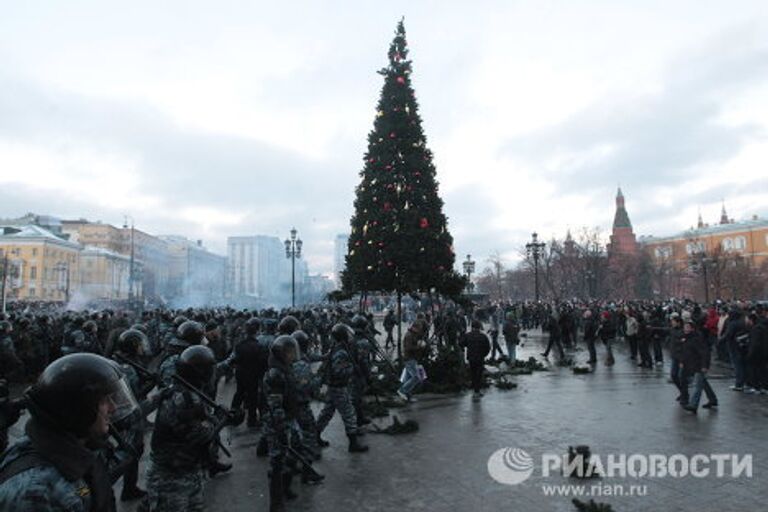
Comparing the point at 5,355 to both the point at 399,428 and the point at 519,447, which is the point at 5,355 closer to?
the point at 399,428

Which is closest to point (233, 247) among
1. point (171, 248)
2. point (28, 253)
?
point (171, 248)

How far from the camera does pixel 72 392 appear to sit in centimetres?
211

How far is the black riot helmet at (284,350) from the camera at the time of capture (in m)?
6.20

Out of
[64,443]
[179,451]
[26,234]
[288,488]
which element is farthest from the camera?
[26,234]

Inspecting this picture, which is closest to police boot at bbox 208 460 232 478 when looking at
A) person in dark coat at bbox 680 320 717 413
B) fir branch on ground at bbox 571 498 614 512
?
fir branch on ground at bbox 571 498 614 512

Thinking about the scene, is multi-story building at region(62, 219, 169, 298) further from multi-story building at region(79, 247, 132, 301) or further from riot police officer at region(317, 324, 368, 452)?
riot police officer at region(317, 324, 368, 452)

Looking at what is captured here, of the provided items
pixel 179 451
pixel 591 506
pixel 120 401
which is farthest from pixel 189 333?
pixel 591 506

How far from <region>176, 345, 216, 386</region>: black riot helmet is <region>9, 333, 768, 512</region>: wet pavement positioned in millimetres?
2467

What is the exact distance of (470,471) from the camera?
7.00m

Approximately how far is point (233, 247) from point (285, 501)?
140743mm

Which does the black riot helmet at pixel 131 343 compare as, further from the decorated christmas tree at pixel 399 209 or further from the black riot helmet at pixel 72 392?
the decorated christmas tree at pixel 399 209

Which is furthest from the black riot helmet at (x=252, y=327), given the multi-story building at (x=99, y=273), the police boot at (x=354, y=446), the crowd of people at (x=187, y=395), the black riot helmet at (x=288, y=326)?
the multi-story building at (x=99, y=273)

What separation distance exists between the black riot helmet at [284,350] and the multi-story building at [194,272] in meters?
83.8

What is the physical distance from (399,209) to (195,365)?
1069cm
